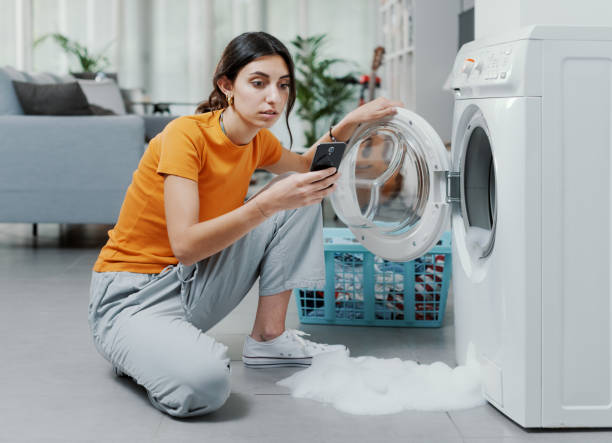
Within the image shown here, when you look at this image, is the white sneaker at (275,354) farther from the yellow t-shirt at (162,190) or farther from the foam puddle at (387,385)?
the yellow t-shirt at (162,190)

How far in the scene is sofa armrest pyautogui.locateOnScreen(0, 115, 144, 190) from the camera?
11.9ft

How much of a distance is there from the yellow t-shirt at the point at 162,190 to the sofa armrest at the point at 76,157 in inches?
72.9

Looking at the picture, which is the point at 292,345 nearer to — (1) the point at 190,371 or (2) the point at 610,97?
(1) the point at 190,371

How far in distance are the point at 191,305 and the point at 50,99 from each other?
2.46 metres

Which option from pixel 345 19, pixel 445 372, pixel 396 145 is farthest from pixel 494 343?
pixel 345 19

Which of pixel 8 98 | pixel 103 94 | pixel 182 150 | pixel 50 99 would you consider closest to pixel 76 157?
pixel 50 99

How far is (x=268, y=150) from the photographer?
198cm

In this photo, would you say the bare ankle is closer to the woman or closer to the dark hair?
the woman

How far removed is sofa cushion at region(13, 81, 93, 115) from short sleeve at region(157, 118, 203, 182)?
2379 millimetres

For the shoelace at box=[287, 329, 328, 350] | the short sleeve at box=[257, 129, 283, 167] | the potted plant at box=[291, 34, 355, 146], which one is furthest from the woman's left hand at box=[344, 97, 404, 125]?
the potted plant at box=[291, 34, 355, 146]

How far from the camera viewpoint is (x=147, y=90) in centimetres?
838

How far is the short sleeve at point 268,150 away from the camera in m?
1.95

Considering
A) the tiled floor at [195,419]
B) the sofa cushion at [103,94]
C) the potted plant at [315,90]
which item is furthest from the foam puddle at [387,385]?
the potted plant at [315,90]

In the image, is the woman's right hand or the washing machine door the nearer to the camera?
the woman's right hand
